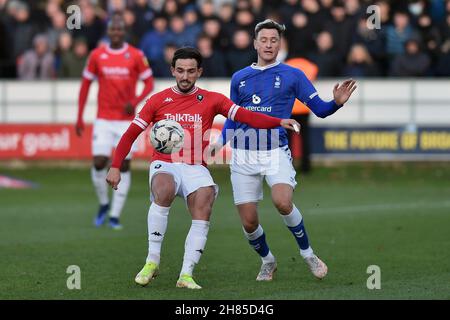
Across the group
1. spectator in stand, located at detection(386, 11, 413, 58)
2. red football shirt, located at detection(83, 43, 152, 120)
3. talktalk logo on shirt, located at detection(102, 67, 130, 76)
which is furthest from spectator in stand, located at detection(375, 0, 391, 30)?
talktalk logo on shirt, located at detection(102, 67, 130, 76)

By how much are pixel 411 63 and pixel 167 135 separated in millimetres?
14945

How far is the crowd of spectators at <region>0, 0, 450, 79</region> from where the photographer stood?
23923 mm

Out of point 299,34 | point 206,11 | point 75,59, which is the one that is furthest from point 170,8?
point 299,34

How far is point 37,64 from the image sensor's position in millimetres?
25438

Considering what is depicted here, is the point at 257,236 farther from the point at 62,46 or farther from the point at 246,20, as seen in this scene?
the point at 62,46

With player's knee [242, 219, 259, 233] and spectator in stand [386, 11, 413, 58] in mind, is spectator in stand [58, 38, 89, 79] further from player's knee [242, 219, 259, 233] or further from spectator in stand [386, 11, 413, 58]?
player's knee [242, 219, 259, 233]

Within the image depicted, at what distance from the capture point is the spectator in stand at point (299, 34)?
23.7 meters

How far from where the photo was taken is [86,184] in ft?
75.1

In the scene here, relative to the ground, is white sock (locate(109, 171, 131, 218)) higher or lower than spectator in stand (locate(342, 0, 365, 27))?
lower

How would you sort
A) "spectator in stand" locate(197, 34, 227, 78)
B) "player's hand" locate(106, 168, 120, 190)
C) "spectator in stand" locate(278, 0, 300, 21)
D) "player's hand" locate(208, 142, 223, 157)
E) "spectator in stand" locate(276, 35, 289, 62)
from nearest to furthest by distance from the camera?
"player's hand" locate(106, 168, 120, 190), "player's hand" locate(208, 142, 223, 157), "spectator in stand" locate(276, 35, 289, 62), "spectator in stand" locate(278, 0, 300, 21), "spectator in stand" locate(197, 34, 227, 78)

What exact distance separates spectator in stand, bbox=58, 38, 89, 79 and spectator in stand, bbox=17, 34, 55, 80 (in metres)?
0.34
